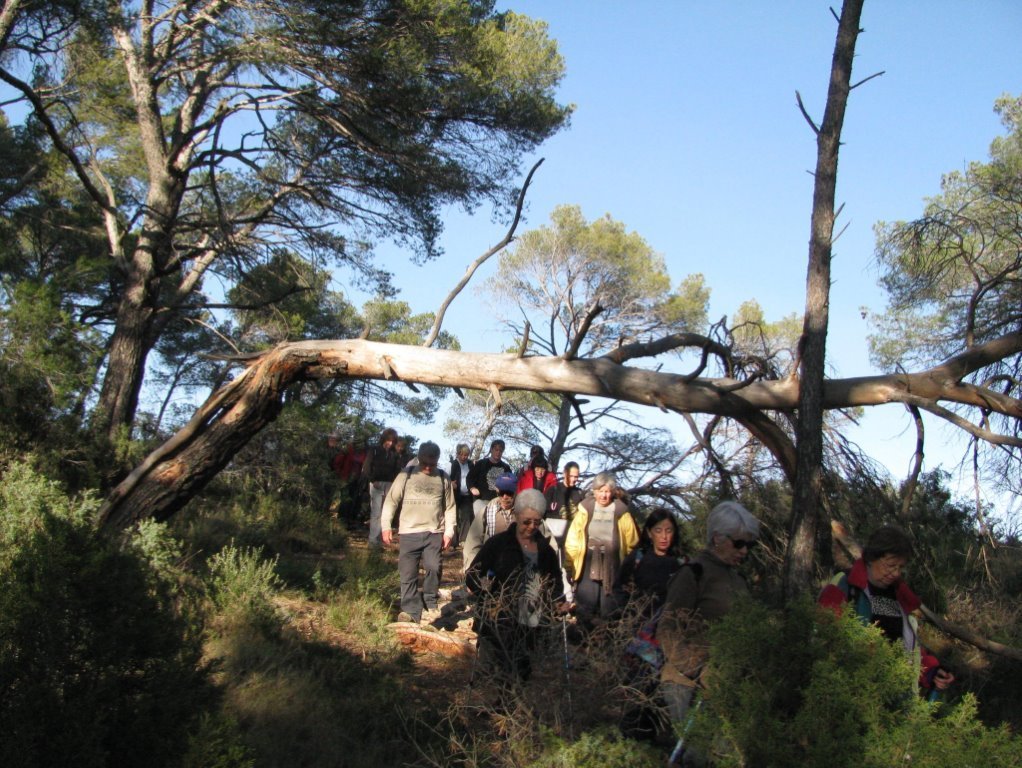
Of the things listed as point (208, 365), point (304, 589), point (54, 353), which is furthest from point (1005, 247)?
point (208, 365)

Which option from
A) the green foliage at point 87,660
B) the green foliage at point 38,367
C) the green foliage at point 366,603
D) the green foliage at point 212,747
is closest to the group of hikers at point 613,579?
the green foliage at point 366,603

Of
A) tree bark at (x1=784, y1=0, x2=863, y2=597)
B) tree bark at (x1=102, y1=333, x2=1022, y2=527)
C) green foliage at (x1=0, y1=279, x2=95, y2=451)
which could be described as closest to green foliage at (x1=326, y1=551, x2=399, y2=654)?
tree bark at (x1=102, y1=333, x2=1022, y2=527)

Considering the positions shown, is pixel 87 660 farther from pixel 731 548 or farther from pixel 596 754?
pixel 731 548

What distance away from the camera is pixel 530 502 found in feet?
20.2

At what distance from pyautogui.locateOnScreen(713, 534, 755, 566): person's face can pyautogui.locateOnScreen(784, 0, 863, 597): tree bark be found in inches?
53.7

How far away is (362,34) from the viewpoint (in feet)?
34.1

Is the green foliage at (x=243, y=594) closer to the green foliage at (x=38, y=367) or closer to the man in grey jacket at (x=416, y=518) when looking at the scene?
the man in grey jacket at (x=416, y=518)

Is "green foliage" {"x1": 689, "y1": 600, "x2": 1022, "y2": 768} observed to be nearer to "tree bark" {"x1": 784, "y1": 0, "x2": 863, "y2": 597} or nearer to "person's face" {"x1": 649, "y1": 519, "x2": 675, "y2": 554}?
"tree bark" {"x1": 784, "y1": 0, "x2": 863, "y2": 597}

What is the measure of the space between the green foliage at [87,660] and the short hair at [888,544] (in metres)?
2.96

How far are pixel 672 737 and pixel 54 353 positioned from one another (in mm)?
9426

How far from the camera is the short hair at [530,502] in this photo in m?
6.14

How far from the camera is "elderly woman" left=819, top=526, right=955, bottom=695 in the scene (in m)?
4.10

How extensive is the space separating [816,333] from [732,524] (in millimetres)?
1942

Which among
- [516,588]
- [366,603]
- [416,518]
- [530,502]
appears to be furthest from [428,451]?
[516,588]
